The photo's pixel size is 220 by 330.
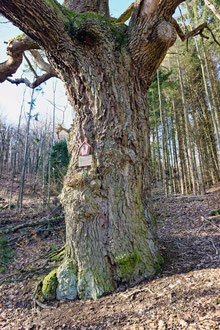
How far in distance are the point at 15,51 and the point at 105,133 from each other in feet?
7.57

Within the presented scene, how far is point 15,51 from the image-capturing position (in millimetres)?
3361

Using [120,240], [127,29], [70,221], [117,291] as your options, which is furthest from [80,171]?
[127,29]

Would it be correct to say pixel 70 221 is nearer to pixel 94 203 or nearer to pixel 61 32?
pixel 94 203

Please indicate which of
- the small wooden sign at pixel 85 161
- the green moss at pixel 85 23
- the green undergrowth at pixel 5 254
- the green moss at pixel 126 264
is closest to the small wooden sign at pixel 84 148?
the small wooden sign at pixel 85 161

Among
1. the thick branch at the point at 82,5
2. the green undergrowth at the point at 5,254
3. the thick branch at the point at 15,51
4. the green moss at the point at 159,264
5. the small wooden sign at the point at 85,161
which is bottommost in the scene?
the green undergrowth at the point at 5,254

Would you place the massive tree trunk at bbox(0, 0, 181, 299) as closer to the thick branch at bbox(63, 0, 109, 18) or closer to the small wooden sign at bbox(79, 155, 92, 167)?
the small wooden sign at bbox(79, 155, 92, 167)

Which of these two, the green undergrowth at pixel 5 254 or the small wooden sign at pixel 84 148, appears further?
the green undergrowth at pixel 5 254

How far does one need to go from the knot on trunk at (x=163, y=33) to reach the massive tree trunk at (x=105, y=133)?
0.04ft

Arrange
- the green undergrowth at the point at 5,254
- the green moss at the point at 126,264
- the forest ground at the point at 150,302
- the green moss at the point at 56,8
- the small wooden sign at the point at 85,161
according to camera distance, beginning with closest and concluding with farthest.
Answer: the forest ground at the point at 150,302 → the green moss at the point at 126,264 → the green moss at the point at 56,8 → the small wooden sign at the point at 85,161 → the green undergrowth at the point at 5,254

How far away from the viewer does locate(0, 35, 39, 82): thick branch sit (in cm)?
331

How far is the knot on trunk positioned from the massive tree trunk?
0.4 inches

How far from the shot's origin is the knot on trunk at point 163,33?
2508 mm

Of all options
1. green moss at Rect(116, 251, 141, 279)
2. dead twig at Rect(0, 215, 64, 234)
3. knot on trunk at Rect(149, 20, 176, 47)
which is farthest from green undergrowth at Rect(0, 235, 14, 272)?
knot on trunk at Rect(149, 20, 176, 47)

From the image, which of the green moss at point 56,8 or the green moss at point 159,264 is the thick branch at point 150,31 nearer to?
the green moss at point 56,8
